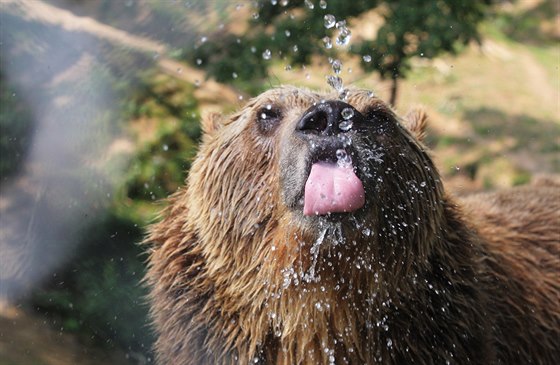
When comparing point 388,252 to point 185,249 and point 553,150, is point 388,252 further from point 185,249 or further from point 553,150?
point 553,150

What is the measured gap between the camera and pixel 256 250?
3.67 m

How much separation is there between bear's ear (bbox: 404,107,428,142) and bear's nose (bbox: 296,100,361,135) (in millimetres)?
1149

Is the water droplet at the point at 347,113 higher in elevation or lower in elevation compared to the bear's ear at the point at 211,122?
higher

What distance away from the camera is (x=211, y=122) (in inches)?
179

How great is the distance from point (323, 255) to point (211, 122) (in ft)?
4.88

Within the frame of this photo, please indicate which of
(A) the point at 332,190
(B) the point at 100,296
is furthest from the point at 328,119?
(B) the point at 100,296

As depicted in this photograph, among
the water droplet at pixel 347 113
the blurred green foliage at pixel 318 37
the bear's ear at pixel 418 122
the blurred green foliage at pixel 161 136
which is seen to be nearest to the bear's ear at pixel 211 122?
the bear's ear at pixel 418 122

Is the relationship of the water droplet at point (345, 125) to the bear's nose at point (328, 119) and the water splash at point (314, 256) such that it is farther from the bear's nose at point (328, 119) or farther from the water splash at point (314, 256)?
the water splash at point (314, 256)

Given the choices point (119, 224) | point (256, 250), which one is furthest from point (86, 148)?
point (256, 250)

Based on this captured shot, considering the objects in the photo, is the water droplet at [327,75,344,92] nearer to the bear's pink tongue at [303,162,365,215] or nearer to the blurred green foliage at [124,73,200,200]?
the bear's pink tongue at [303,162,365,215]

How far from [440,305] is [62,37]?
4.40 metres

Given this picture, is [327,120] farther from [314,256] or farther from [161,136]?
[161,136]

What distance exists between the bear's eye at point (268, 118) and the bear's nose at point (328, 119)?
0.44m

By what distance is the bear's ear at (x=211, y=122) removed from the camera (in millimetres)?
4478
